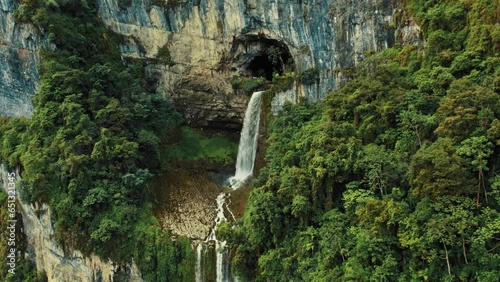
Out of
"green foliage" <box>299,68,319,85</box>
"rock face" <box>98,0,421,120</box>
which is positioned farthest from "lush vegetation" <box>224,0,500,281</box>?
"green foliage" <box>299,68,319,85</box>

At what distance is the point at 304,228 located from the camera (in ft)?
55.5

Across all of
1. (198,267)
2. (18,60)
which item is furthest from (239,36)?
(198,267)

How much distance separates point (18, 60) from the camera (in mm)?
23219

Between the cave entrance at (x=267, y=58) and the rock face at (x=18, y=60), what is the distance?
8675 mm

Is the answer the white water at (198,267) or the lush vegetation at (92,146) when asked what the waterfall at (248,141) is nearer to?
the lush vegetation at (92,146)

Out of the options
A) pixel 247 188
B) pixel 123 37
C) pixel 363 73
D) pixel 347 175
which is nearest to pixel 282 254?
pixel 347 175

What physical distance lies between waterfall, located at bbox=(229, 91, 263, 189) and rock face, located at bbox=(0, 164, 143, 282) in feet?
21.1

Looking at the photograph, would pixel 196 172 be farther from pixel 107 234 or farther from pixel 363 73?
pixel 363 73

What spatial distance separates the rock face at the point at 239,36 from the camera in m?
21.0

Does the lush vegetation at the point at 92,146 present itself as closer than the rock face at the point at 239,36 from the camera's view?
Yes

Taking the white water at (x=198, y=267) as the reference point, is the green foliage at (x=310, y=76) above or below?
above

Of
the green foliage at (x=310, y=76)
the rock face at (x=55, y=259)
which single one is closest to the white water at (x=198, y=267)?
the rock face at (x=55, y=259)

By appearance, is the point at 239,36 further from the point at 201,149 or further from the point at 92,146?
the point at 92,146

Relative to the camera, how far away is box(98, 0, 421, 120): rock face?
21.0m
